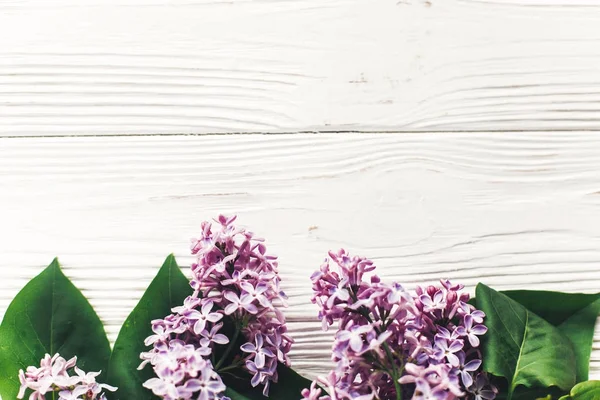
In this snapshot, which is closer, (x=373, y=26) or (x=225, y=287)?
(x=225, y=287)

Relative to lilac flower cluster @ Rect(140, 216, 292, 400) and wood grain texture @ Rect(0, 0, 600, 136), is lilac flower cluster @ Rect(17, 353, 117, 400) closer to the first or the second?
lilac flower cluster @ Rect(140, 216, 292, 400)

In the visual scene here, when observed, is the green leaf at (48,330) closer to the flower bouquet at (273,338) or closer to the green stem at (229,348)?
the flower bouquet at (273,338)

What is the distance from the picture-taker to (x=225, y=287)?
0.57 meters

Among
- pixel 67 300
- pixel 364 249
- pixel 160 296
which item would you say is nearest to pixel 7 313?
pixel 67 300

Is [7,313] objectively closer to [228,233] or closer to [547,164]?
[228,233]

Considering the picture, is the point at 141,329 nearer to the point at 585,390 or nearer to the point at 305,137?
the point at 305,137

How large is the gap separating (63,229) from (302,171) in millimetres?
286

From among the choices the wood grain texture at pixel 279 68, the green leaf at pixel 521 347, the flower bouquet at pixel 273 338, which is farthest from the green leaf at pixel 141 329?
the green leaf at pixel 521 347

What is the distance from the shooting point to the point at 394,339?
1.75ft

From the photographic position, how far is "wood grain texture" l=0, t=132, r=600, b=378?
2.24 feet

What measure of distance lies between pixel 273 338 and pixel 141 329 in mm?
148

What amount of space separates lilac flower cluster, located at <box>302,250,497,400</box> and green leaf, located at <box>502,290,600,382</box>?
104mm

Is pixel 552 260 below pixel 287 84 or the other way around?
below

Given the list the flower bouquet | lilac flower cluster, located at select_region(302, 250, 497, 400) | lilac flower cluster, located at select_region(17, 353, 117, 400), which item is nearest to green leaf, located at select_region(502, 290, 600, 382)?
the flower bouquet
